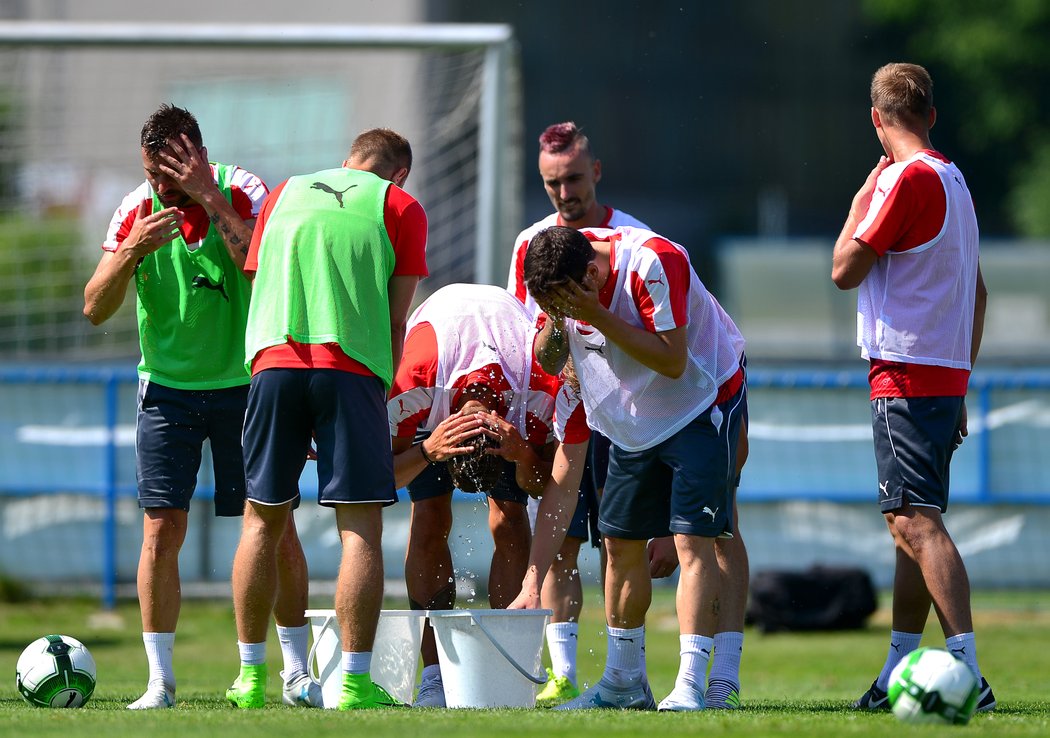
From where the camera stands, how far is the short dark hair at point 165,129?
6.34m

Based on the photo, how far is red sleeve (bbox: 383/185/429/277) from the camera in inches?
238

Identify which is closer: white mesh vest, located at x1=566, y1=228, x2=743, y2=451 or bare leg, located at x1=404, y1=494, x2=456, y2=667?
white mesh vest, located at x1=566, y1=228, x2=743, y2=451

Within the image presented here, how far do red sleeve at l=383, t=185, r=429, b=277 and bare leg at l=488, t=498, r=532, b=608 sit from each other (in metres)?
1.36

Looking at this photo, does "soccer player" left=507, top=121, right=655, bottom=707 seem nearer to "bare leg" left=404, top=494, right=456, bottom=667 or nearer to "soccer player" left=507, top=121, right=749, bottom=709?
"soccer player" left=507, top=121, right=749, bottom=709

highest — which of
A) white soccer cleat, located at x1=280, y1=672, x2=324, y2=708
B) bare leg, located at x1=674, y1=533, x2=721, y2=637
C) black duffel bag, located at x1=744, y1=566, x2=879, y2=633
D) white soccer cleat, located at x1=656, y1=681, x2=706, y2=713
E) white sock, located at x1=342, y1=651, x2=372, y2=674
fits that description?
bare leg, located at x1=674, y1=533, x2=721, y2=637

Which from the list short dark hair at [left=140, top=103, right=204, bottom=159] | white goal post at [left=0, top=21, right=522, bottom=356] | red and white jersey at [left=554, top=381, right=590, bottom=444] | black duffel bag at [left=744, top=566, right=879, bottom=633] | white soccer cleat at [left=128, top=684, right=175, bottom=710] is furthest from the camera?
black duffel bag at [left=744, top=566, right=879, bottom=633]

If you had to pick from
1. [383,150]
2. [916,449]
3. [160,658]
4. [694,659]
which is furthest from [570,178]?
[160,658]

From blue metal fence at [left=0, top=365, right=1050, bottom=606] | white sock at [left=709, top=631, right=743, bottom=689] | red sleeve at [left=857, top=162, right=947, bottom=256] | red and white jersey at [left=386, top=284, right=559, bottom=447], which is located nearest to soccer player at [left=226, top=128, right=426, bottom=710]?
→ red and white jersey at [left=386, top=284, right=559, bottom=447]

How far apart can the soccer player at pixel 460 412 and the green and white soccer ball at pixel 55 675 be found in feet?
4.67

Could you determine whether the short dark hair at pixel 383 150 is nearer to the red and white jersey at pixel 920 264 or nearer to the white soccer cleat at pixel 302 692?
the red and white jersey at pixel 920 264

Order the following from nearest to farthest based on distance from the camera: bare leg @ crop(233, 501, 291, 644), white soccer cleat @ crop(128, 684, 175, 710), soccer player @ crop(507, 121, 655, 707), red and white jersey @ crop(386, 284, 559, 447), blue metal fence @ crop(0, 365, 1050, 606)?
bare leg @ crop(233, 501, 291, 644), white soccer cleat @ crop(128, 684, 175, 710), red and white jersey @ crop(386, 284, 559, 447), soccer player @ crop(507, 121, 655, 707), blue metal fence @ crop(0, 365, 1050, 606)

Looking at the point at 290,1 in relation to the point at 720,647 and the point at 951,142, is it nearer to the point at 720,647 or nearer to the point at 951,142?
the point at 951,142

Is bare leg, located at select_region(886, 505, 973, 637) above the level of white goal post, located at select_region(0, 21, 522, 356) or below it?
below

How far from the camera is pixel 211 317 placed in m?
6.58
